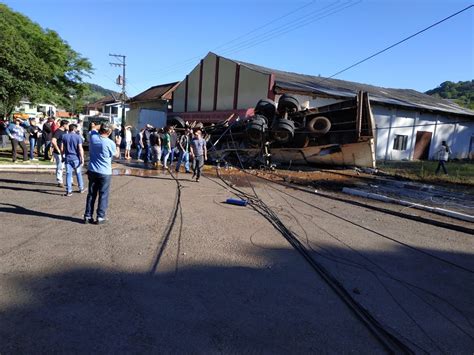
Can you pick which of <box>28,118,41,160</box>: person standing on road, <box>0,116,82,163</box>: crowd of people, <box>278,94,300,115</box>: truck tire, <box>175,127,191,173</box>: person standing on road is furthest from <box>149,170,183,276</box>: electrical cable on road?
<box>278,94,300,115</box>: truck tire

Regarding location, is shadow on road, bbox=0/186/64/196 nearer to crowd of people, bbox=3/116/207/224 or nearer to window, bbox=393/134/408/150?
crowd of people, bbox=3/116/207/224

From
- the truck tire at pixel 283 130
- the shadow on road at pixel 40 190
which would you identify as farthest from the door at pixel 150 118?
the shadow on road at pixel 40 190

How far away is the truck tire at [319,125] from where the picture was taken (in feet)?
52.5

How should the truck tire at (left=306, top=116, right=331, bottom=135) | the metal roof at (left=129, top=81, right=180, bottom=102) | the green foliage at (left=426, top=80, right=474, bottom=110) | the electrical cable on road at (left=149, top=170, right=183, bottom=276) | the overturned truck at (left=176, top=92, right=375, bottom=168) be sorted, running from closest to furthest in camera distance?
1. the electrical cable on road at (left=149, top=170, right=183, bottom=276)
2. the overturned truck at (left=176, top=92, right=375, bottom=168)
3. the truck tire at (left=306, top=116, right=331, bottom=135)
4. the metal roof at (left=129, top=81, right=180, bottom=102)
5. the green foliage at (left=426, top=80, right=474, bottom=110)

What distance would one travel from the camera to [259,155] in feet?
57.0

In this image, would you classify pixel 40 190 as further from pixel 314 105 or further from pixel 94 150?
pixel 314 105

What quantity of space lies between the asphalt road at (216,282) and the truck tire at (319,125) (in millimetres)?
8237

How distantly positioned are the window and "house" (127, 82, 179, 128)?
1653cm

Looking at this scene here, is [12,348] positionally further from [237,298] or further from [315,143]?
[315,143]

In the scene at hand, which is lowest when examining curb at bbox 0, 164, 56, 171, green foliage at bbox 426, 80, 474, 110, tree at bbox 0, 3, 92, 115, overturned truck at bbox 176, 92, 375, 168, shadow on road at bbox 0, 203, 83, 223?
shadow on road at bbox 0, 203, 83, 223

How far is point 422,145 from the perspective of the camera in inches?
1105

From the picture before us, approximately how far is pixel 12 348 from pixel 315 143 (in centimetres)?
1467

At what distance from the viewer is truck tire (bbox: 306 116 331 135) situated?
16.0 m

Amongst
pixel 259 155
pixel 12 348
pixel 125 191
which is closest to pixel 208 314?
pixel 12 348
